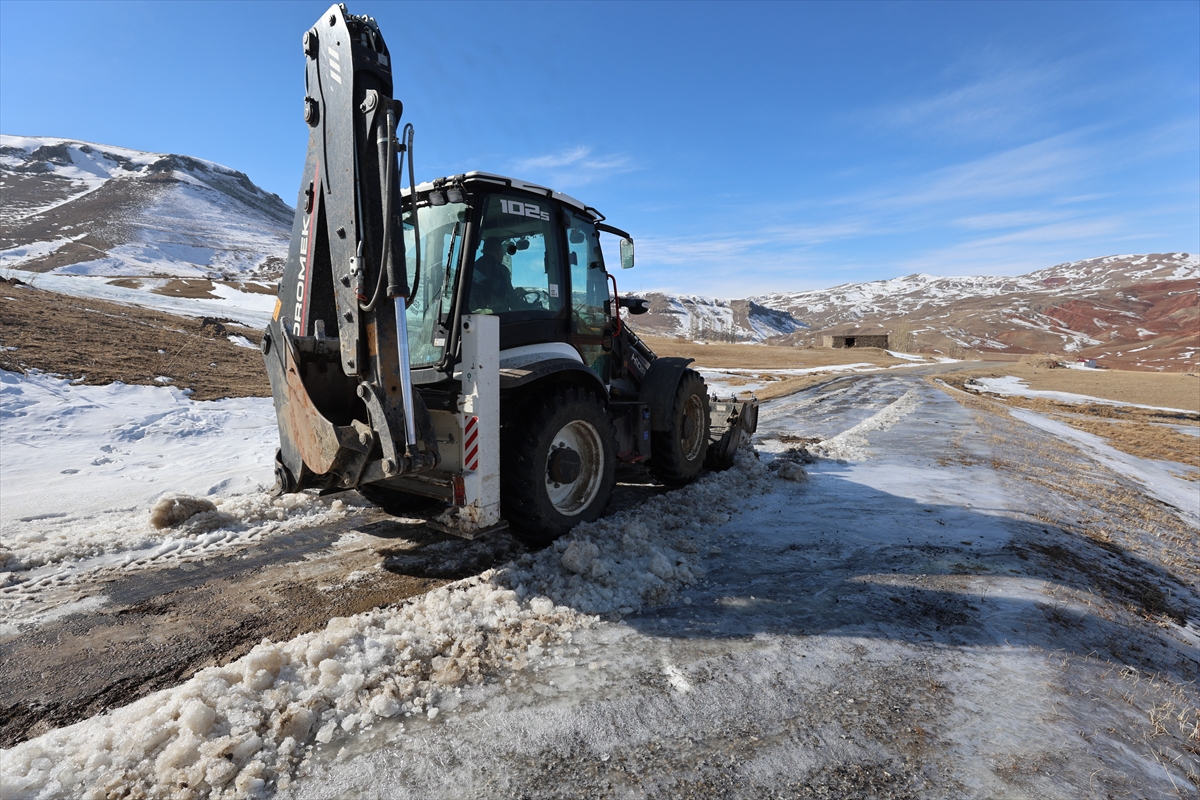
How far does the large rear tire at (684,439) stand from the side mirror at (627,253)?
4.39 feet

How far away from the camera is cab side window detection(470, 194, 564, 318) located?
172 inches

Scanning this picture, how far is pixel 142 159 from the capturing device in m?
115

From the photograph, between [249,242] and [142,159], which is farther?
[142,159]

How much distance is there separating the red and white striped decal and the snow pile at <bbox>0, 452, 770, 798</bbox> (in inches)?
28.9

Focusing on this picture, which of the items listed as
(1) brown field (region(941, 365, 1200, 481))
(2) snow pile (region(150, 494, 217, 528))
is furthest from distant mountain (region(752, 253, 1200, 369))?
(2) snow pile (region(150, 494, 217, 528))

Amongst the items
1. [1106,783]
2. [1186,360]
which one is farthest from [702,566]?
[1186,360]

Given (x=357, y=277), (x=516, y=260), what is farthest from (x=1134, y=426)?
(x=357, y=277)

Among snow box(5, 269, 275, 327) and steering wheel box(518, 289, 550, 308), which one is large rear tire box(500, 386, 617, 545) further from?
snow box(5, 269, 275, 327)

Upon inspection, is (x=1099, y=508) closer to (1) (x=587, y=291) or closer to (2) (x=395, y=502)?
(1) (x=587, y=291)

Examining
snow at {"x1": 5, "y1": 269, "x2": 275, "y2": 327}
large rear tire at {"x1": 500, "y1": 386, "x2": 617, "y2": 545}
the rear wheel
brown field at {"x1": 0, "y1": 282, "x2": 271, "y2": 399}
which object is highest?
snow at {"x1": 5, "y1": 269, "x2": 275, "y2": 327}

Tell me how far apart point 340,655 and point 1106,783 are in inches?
128

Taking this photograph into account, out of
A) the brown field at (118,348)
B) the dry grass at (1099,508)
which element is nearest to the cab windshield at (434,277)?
the dry grass at (1099,508)

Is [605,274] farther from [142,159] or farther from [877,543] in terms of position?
[142,159]

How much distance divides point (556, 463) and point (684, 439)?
2.60m
